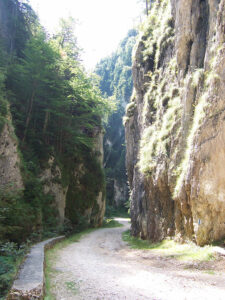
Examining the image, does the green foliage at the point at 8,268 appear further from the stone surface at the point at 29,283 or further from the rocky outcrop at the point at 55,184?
the rocky outcrop at the point at 55,184

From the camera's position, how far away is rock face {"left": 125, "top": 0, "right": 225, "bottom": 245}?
29.9 feet

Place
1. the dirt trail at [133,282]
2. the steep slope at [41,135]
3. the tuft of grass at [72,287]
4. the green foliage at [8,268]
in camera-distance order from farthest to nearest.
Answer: the steep slope at [41,135], the tuft of grass at [72,287], the green foliage at [8,268], the dirt trail at [133,282]

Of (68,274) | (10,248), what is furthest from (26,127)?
(68,274)

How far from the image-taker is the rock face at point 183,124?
9102 millimetres

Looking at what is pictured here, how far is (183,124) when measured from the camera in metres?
11.3

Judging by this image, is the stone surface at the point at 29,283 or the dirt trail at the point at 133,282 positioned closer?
the stone surface at the point at 29,283

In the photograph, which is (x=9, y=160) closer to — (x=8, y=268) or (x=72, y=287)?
(x=8, y=268)

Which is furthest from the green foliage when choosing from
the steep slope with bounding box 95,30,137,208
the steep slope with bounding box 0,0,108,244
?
the steep slope with bounding box 95,30,137,208

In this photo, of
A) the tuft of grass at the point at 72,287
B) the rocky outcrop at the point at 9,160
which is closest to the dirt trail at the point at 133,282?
the tuft of grass at the point at 72,287

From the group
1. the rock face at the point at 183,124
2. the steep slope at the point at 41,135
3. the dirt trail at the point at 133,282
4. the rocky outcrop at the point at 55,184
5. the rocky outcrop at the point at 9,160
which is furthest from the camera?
the rocky outcrop at the point at 55,184

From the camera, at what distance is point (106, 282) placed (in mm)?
5660

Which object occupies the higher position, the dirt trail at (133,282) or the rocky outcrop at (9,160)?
the rocky outcrop at (9,160)

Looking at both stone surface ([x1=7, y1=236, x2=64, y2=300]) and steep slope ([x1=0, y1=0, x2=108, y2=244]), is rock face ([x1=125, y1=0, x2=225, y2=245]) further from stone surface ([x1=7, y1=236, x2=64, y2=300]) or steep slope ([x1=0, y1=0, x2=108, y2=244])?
stone surface ([x1=7, y1=236, x2=64, y2=300])

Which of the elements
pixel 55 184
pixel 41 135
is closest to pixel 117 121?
pixel 41 135
